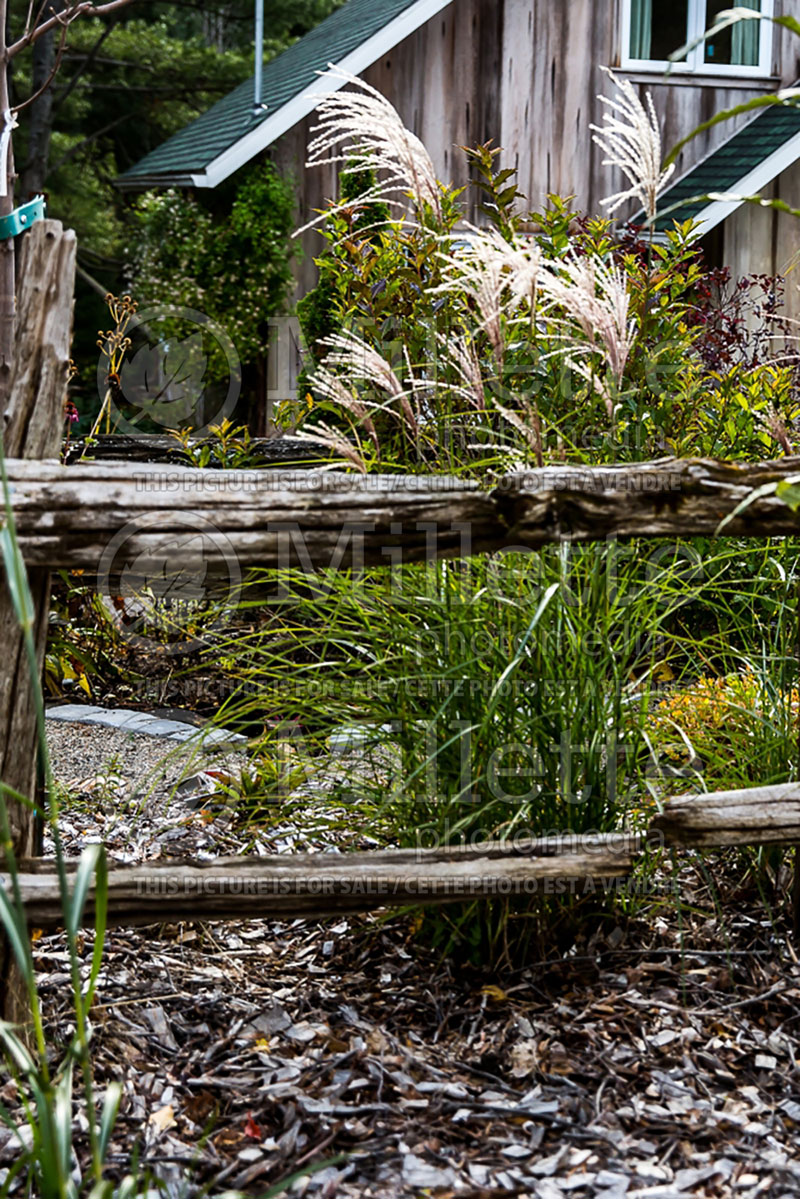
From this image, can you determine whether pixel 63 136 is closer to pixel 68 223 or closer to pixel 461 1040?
pixel 68 223

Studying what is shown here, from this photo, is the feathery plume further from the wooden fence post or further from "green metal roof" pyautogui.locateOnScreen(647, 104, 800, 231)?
"green metal roof" pyautogui.locateOnScreen(647, 104, 800, 231)

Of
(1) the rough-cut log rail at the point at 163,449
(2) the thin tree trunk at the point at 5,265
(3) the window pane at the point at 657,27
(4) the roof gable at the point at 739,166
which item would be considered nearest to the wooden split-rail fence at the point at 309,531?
(2) the thin tree trunk at the point at 5,265

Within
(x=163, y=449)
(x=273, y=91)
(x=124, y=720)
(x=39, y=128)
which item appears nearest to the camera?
(x=124, y=720)

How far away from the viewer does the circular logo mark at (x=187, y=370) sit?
10352 mm

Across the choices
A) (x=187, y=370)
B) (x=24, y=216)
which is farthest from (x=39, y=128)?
(x=24, y=216)

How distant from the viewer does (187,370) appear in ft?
34.3

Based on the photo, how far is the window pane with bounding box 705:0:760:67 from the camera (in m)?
9.97

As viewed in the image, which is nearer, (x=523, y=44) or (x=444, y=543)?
(x=444, y=543)

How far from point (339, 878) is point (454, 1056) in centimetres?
43

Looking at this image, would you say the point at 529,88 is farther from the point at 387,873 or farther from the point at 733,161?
the point at 387,873

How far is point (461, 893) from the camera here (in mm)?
2383

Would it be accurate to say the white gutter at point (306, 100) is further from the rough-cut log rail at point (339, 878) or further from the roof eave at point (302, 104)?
the rough-cut log rail at point (339, 878)

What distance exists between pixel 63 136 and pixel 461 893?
15.2 m

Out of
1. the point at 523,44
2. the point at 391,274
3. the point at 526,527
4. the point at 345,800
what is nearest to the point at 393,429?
the point at 391,274
